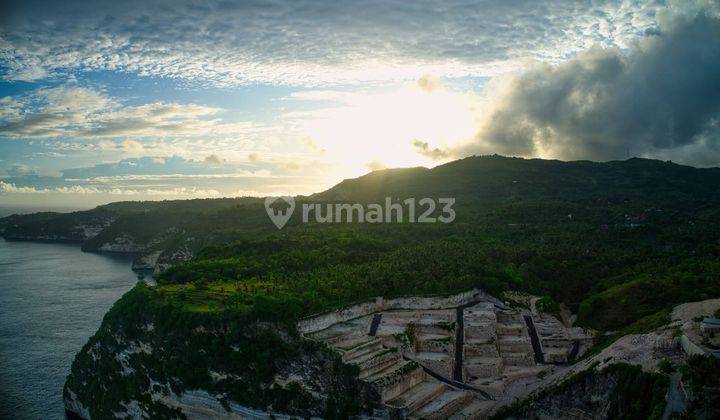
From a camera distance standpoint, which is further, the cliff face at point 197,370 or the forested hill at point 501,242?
the forested hill at point 501,242

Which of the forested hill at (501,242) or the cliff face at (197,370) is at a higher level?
the forested hill at (501,242)

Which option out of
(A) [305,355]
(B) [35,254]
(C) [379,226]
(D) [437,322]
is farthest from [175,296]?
(B) [35,254]

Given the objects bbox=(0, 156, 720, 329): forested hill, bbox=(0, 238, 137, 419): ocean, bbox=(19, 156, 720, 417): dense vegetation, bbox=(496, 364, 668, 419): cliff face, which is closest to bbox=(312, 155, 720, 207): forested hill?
bbox=(0, 156, 720, 329): forested hill

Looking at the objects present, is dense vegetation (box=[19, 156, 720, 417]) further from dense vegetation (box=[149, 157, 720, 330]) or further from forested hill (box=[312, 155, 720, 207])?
forested hill (box=[312, 155, 720, 207])

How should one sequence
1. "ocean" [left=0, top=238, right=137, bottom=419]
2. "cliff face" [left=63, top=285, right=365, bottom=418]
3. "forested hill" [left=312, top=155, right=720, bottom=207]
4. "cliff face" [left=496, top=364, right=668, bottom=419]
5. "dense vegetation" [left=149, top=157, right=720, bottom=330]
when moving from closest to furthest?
"cliff face" [left=496, top=364, right=668, bottom=419] < "cliff face" [left=63, top=285, right=365, bottom=418] < "dense vegetation" [left=149, top=157, right=720, bottom=330] < "ocean" [left=0, top=238, right=137, bottom=419] < "forested hill" [left=312, top=155, right=720, bottom=207]

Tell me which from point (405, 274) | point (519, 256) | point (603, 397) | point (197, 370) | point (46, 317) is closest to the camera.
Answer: point (603, 397)

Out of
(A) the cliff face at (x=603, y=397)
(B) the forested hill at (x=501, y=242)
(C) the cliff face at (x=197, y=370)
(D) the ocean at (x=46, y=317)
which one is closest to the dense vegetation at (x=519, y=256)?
(B) the forested hill at (x=501, y=242)

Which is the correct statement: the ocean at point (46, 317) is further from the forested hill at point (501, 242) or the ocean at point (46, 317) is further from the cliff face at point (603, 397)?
the cliff face at point (603, 397)

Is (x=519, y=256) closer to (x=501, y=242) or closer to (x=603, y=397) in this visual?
(x=501, y=242)

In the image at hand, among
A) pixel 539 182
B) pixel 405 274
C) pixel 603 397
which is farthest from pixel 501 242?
pixel 539 182
